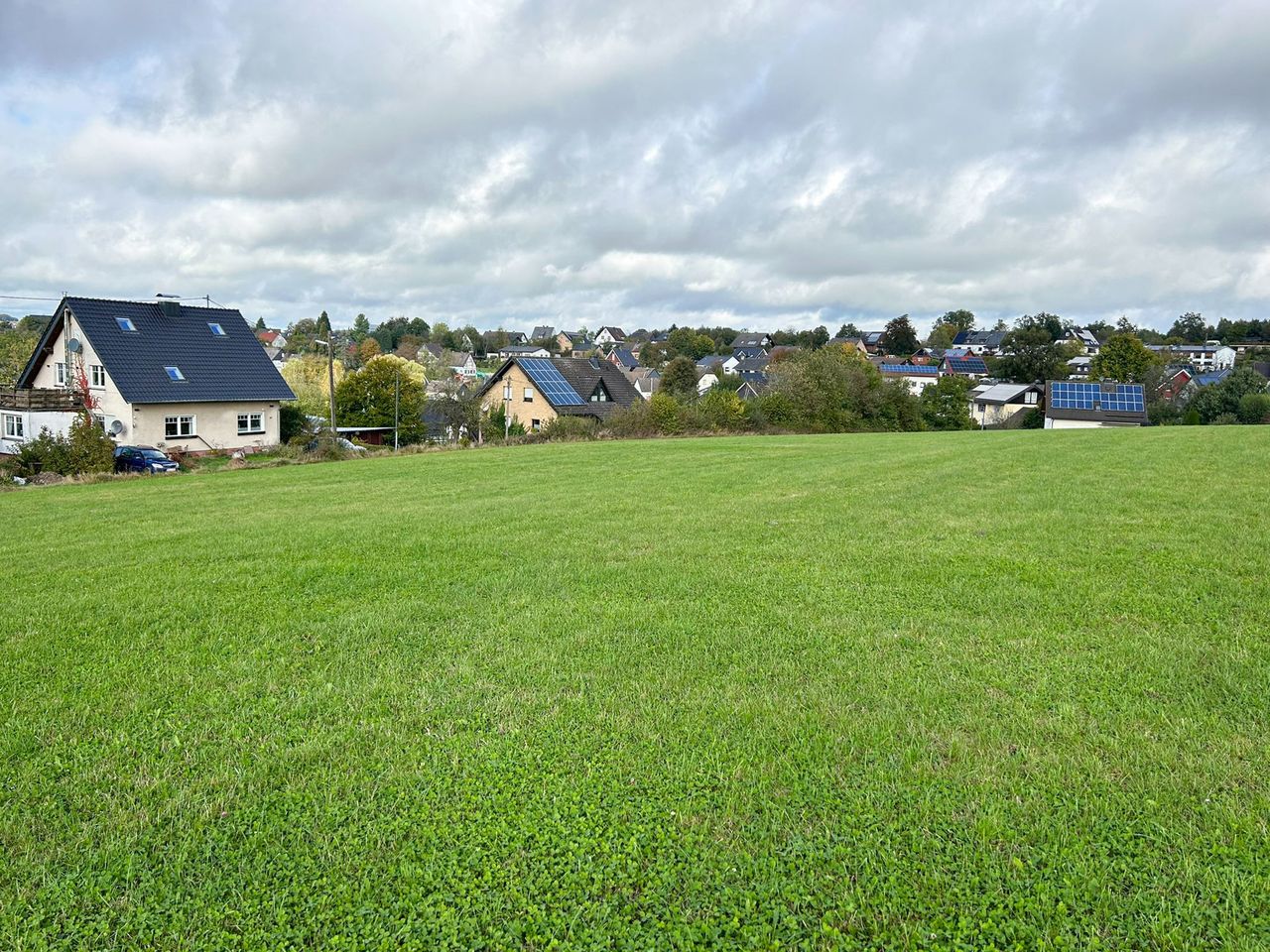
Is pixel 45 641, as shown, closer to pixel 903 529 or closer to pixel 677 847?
pixel 677 847

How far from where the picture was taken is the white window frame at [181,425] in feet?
102

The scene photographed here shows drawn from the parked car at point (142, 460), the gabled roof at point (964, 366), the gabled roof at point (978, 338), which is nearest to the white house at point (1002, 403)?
the gabled roof at point (964, 366)

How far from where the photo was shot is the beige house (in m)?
30.2

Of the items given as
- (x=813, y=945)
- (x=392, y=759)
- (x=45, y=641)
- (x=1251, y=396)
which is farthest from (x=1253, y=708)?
(x=1251, y=396)

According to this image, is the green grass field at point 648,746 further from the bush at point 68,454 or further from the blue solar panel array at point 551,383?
the blue solar panel array at point 551,383

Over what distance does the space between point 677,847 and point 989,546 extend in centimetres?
604

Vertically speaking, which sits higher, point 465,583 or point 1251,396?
point 1251,396

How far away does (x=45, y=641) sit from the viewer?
5523 mm

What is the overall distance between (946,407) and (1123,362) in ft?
117

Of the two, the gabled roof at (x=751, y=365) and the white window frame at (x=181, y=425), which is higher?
the gabled roof at (x=751, y=365)

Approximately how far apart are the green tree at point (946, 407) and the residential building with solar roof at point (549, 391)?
21.1 meters

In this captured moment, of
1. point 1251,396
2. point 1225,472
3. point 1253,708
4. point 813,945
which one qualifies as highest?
point 1251,396

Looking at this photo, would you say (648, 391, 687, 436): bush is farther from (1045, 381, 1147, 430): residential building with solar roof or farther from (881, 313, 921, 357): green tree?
(881, 313, 921, 357): green tree

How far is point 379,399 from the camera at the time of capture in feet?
142
